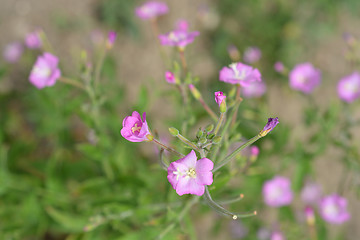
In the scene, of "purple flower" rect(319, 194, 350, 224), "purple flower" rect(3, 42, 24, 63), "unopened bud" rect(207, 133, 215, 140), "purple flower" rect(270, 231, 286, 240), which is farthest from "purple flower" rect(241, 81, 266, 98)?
"purple flower" rect(3, 42, 24, 63)

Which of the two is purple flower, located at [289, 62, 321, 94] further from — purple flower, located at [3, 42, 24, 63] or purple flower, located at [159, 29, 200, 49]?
purple flower, located at [3, 42, 24, 63]

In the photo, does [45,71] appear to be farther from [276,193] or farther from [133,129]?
[276,193]

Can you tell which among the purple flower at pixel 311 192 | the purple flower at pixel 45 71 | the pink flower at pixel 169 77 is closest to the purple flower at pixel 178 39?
the pink flower at pixel 169 77

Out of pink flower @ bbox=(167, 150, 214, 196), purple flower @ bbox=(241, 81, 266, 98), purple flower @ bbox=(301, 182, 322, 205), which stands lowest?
pink flower @ bbox=(167, 150, 214, 196)

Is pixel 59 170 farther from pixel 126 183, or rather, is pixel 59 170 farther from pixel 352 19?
pixel 352 19

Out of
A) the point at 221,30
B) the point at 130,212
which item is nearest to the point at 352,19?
the point at 221,30

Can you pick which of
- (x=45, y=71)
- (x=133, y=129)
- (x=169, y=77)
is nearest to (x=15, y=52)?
(x=45, y=71)
